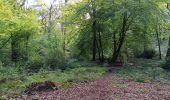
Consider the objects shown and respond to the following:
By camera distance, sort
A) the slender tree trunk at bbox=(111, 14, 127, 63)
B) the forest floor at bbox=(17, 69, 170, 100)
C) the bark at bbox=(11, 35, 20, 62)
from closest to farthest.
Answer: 1. the forest floor at bbox=(17, 69, 170, 100)
2. the bark at bbox=(11, 35, 20, 62)
3. the slender tree trunk at bbox=(111, 14, 127, 63)

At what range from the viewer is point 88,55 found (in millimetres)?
32281

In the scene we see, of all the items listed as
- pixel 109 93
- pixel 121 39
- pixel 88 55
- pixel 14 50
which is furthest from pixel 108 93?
pixel 88 55

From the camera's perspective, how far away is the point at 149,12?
25.6m

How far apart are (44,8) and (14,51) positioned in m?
23.7

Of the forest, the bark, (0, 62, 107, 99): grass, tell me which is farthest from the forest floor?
the bark

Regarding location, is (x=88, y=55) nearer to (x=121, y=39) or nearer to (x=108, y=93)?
(x=121, y=39)

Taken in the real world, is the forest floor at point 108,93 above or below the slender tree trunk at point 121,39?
below

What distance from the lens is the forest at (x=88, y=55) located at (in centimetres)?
1403

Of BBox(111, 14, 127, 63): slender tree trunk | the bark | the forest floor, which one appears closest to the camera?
the forest floor

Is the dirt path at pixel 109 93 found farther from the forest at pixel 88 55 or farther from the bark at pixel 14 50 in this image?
the bark at pixel 14 50

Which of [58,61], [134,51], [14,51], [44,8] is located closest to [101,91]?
[58,61]

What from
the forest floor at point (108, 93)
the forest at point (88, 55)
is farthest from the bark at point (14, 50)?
the forest floor at point (108, 93)

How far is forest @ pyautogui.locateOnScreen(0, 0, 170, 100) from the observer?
14.0 meters

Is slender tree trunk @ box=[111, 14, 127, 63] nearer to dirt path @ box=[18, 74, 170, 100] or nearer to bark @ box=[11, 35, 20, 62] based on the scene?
bark @ box=[11, 35, 20, 62]
